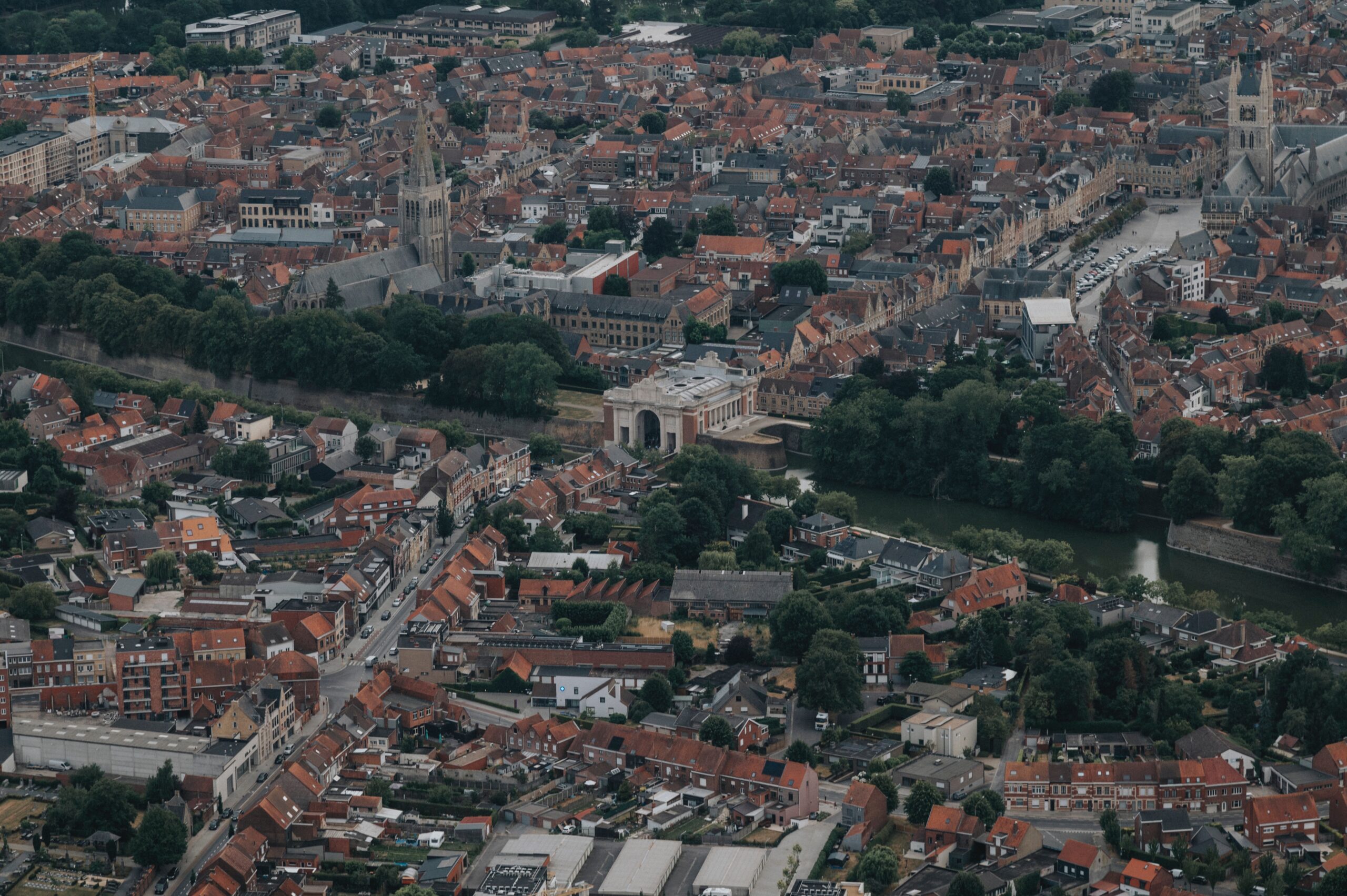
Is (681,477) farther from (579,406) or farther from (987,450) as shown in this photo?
(987,450)

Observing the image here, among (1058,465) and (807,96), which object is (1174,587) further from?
(807,96)

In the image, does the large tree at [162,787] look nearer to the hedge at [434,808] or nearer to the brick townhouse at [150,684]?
the hedge at [434,808]

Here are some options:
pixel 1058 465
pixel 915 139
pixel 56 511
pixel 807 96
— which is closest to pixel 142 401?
pixel 56 511

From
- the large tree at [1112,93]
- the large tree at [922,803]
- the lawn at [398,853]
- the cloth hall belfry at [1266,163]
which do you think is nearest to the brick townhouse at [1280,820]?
the large tree at [922,803]

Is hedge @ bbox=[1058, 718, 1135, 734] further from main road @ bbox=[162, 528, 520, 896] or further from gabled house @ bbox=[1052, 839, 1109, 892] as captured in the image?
main road @ bbox=[162, 528, 520, 896]

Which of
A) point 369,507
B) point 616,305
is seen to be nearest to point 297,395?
point 616,305

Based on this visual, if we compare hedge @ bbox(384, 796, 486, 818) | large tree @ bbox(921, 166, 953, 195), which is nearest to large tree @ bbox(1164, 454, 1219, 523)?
hedge @ bbox(384, 796, 486, 818)
